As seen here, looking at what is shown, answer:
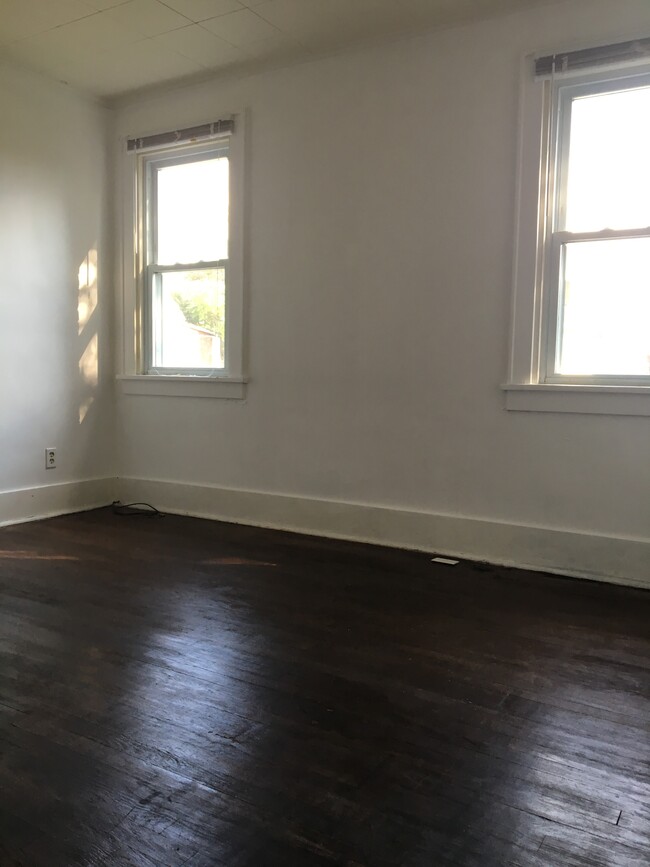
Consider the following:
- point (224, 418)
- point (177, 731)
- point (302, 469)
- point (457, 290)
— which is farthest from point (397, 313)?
point (177, 731)

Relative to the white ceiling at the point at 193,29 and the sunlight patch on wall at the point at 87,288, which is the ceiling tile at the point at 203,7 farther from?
the sunlight patch on wall at the point at 87,288

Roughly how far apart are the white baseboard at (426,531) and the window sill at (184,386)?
1.94 feet

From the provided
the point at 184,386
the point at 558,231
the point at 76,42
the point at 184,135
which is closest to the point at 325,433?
the point at 184,386

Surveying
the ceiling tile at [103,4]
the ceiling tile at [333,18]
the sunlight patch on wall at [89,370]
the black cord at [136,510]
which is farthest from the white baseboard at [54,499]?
the ceiling tile at [333,18]

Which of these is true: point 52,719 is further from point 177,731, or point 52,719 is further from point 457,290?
point 457,290

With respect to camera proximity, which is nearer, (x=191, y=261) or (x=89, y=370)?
(x=191, y=261)

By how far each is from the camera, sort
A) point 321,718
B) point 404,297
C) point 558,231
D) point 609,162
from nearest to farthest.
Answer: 1. point 321,718
2. point 609,162
3. point 558,231
4. point 404,297

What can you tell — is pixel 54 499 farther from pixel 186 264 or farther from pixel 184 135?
pixel 184 135

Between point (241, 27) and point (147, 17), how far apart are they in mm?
464

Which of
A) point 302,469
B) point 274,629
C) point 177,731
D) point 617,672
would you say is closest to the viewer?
point 177,731

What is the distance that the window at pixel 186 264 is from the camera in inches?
159

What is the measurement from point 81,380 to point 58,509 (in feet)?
2.83

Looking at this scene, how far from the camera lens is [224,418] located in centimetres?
415

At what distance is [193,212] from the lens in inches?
169
